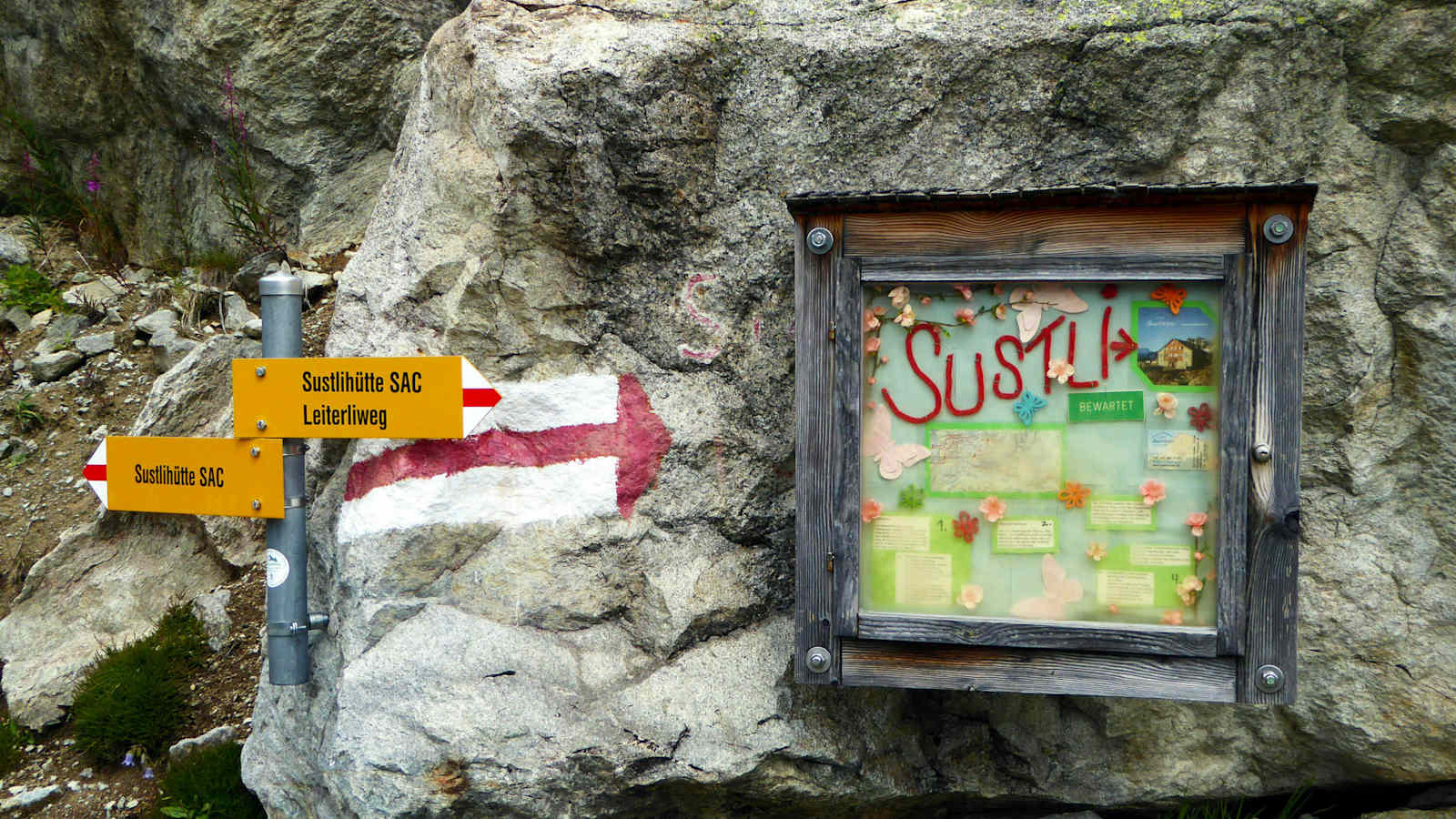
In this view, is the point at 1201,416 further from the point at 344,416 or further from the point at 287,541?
the point at 287,541

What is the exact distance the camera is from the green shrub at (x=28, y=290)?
5980 mm

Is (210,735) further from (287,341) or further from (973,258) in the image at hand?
(973,258)

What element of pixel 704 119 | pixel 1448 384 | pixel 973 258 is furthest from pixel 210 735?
pixel 1448 384

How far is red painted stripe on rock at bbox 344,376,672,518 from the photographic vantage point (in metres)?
3.06

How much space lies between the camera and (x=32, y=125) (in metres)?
6.55

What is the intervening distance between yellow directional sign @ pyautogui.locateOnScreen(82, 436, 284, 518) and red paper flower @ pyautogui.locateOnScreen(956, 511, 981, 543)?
184 cm

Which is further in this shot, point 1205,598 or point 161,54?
point 161,54

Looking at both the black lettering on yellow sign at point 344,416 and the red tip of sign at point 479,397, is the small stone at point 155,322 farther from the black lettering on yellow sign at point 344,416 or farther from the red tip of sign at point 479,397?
the red tip of sign at point 479,397

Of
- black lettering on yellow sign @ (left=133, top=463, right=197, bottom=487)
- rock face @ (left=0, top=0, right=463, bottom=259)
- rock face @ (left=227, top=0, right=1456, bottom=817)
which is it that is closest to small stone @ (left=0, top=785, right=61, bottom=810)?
rock face @ (left=227, top=0, right=1456, bottom=817)

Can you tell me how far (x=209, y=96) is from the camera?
237 inches

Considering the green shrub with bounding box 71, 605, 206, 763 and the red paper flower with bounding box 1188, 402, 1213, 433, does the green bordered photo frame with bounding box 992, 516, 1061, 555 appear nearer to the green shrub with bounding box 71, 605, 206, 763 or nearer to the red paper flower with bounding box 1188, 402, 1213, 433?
the red paper flower with bounding box 1188, 402, 1213, 433

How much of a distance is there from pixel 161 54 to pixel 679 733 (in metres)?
5.35

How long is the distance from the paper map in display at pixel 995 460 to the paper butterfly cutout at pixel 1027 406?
0.11 ft

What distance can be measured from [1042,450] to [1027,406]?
0.38ft
